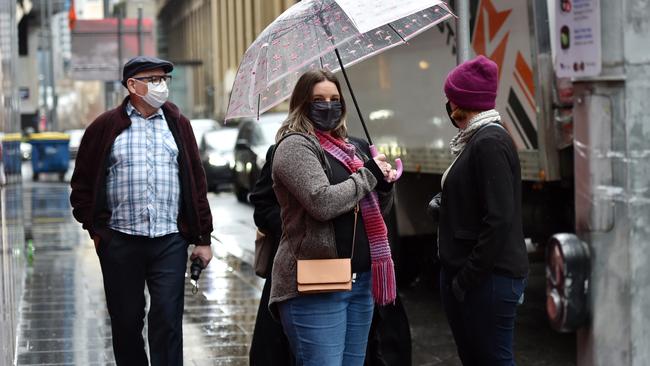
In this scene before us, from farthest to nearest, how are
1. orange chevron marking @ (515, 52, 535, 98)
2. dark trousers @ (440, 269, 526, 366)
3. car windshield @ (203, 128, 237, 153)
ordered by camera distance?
car windshield @ (203, 128, 237, 153), orange chevron marking @ (515, 52, 535, 98), dark trousers @ (440, 269, 526, 366)

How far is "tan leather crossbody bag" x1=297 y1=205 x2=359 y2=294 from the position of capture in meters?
4.72

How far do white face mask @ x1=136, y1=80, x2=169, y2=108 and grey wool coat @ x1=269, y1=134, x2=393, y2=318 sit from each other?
1.24m

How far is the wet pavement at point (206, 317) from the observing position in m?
7.86

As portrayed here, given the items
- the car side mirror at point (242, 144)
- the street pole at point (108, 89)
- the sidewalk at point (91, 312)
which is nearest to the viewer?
the sidewalk at point (91, 312)

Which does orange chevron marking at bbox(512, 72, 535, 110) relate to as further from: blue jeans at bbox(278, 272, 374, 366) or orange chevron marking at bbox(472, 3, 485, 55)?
blue jeans at bbox(278, 272, 374, 366)

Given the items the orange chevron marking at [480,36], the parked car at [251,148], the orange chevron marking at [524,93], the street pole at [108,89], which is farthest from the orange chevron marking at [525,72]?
the street pole at [108,89]

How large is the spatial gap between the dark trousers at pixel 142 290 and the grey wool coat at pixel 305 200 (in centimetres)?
115

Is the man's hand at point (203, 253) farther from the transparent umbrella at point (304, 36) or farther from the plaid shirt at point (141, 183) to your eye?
the transparent umbrella at point (304, 36)

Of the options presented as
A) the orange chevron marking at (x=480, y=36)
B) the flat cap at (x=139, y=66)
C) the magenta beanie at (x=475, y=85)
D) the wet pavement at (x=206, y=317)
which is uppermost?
the orange chevron marking at (x=480, y=36)

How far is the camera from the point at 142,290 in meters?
5.95

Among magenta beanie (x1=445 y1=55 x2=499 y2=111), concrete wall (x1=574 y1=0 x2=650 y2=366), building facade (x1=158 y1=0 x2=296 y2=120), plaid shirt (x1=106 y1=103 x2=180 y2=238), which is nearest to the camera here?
concrete wall (x1=574 y1=0 x2=650 y2=366)

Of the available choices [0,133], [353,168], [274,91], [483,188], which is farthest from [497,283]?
[0,133]

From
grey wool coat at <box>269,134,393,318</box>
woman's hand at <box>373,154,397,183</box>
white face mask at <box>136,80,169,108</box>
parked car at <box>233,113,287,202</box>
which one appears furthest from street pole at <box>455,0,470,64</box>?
parked car at <box>233,113,287,202</box>

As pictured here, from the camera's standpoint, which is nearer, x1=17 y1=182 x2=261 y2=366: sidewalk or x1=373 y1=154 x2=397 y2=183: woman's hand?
x1=373 y1=154 x2=397 y2=183: woman's hand
